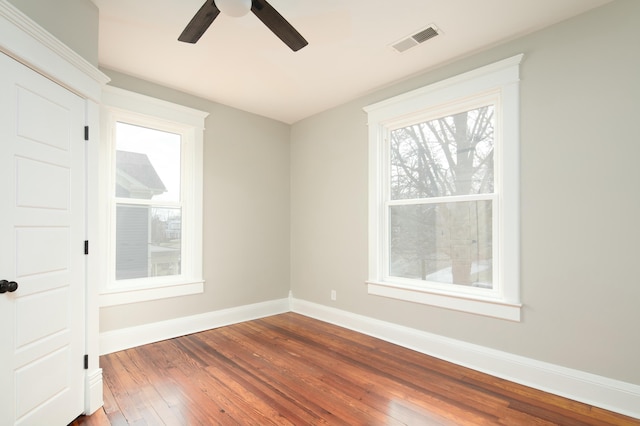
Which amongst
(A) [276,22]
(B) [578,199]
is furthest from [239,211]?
(B) [578,199]

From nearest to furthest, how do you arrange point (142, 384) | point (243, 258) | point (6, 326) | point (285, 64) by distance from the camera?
1. point (6, 326)
2. point (142, 384)
3. point (285, 64)
4. point (243, 258)

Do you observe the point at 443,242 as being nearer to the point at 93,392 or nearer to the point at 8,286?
the point at 93,392

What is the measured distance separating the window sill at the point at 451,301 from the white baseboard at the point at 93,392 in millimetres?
2653

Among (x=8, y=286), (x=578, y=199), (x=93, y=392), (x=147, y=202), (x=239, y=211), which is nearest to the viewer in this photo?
(x=8, y=286)

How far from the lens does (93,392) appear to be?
2.20m

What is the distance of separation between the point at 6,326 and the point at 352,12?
2894 millimetres

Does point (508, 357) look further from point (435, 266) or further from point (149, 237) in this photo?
point (149, 237)

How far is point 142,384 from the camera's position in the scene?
2561 mm

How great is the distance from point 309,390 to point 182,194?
8.75 feet

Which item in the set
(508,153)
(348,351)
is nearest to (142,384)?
(348,351)

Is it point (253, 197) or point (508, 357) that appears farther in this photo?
point (253, 197)

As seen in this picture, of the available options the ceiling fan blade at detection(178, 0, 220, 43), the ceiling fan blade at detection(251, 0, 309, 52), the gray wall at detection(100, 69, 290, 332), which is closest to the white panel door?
the ceiling fan blade at detection(178, 0, 220, 43)

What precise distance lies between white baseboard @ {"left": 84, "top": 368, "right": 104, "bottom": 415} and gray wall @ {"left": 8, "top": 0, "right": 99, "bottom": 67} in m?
2.21

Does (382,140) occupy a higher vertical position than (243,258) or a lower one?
higher
